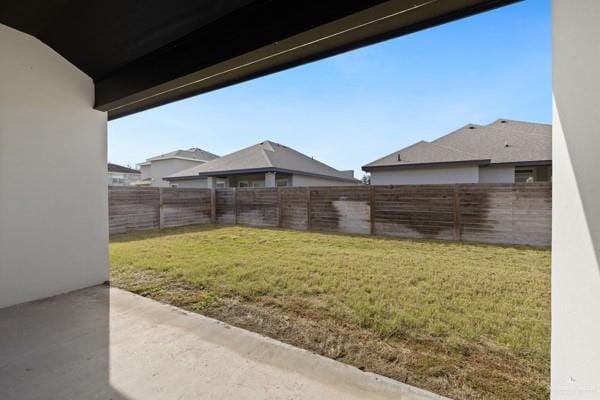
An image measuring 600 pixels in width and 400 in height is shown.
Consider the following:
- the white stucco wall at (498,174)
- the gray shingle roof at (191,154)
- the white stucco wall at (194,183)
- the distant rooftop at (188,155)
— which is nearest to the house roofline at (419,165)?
the white stucco wall at (498,174)

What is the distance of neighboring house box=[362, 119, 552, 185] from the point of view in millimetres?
10023

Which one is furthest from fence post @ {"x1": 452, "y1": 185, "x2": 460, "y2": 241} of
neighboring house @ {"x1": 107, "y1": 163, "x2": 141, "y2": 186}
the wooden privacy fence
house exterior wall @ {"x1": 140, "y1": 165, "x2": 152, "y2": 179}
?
house exterior wall @ {"x1": 140, "y1": 165, "x2": 152, "y2": 179}

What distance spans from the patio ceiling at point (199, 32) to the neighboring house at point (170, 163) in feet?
64.1

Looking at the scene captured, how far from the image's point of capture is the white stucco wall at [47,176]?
2977mm

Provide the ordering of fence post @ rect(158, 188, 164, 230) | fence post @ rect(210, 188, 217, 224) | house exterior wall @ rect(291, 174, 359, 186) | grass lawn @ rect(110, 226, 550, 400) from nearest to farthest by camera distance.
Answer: grass lawn @ rect(110, 226, 550, 400), fence post @ rect(158, 188, 164, 230), fence post @ rect(210, 188, 217, 224), house exterior wall @ rect(291, 174, 359, 186)

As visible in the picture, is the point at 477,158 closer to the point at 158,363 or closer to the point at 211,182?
the point at 158,363

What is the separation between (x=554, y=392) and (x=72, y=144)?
4.97 meters

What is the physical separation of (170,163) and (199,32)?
2159cm

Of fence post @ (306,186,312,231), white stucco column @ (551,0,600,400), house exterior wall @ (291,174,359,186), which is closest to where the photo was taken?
white stucco column @ (551,0,600,400)

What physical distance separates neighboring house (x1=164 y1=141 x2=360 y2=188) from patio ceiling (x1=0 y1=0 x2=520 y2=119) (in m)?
9.65

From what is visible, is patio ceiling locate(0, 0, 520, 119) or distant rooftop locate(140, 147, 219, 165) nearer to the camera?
patio ceiling locate(0, 0, 520, 119)

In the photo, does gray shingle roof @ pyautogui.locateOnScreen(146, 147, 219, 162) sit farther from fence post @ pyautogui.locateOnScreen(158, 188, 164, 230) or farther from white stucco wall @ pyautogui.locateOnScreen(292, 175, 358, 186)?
fence post @ pyautogui.locateOnScreen(158, 188, 164, 230)

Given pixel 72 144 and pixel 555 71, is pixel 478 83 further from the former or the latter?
pixel 72 144

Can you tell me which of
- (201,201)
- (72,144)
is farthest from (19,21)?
(201,201)
